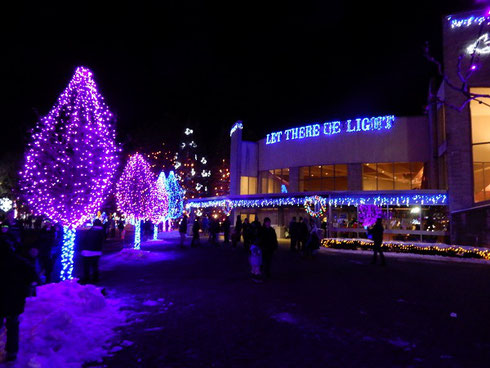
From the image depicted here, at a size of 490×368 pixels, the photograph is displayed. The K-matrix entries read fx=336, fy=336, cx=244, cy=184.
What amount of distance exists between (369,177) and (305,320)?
27710 millimetres

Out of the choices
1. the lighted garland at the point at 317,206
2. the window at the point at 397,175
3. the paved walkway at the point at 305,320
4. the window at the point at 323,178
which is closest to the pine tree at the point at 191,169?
the window at the point at 323,178

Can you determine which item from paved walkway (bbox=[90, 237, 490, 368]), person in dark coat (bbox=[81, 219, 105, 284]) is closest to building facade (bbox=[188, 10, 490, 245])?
paved walkway (bbox=[90, 237, 490, 368])

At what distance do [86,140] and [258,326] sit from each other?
6.94 metres

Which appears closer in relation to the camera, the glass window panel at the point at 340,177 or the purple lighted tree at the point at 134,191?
the purple lighted tree at the point at 134,191

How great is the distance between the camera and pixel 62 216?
8.96 metres

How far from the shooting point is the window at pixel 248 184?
127 feet

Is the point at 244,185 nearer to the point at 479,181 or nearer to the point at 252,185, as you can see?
the point at 252,185

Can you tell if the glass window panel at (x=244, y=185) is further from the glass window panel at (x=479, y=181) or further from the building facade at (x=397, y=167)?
the glass window panel at (x=479, y=181)

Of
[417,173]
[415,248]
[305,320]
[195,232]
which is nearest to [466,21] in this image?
[417,173]

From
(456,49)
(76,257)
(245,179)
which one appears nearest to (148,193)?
(76,257)

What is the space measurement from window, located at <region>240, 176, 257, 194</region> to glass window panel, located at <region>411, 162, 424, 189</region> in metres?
16.6

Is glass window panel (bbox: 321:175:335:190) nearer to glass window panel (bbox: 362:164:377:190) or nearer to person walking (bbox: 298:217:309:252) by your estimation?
glass window panel (bbox: 362:164:377:190)

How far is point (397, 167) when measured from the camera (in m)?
30.5

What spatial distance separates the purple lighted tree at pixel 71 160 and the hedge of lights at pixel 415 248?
14.2 metres
